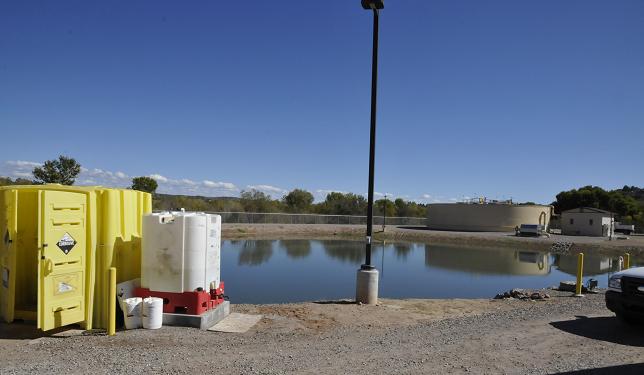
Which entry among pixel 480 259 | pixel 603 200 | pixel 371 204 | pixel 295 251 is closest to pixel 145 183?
pixel 295 251

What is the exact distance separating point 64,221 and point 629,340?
8524 mm

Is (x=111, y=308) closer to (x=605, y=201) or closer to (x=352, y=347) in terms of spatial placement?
(x=352, y=347)

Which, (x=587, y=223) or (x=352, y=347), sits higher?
(x=352, y=347)

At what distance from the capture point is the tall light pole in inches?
449

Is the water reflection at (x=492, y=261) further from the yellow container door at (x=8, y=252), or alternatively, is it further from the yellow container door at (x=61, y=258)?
the yellow container door at (x=8, y=252)

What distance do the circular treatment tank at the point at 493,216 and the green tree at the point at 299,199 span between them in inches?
1125

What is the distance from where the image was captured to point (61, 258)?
732cm

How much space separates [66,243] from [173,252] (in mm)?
1543

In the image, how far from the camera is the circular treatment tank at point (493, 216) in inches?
2438

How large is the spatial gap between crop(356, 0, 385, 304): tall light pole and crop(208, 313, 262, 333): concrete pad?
9.65ft

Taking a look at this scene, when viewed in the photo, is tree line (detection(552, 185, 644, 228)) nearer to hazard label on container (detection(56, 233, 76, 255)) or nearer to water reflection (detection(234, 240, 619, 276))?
water reflection (detection(234, 240, 619, 276))

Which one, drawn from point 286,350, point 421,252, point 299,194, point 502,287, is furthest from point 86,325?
point 299,194

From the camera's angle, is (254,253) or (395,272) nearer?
(395,272)

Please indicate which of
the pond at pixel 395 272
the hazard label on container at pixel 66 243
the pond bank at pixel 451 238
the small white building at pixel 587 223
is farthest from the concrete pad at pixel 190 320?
the small white building at pixel 587 223
